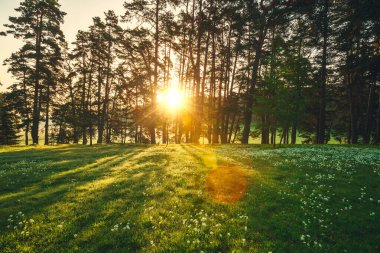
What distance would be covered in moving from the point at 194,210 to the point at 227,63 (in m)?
Result: 35.1

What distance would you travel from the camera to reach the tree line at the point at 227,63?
86.6 feet

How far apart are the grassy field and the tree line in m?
15.0

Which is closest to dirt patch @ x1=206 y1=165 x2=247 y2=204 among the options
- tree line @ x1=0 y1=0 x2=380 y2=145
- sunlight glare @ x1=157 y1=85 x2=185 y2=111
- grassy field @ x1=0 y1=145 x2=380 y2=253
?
grassy field @ x1=0 y1=145 x2=380 y2=253

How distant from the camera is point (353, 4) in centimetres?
2508

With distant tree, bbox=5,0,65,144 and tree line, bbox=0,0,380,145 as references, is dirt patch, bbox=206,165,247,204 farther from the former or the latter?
distant tree, bbox=5,0,65,144

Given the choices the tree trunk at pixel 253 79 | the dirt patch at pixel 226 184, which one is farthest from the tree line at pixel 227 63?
the dirt patch at pixel 226 184

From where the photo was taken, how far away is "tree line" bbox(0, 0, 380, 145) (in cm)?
2639

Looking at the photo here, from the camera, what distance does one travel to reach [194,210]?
876 cm

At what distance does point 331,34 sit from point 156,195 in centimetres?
3528

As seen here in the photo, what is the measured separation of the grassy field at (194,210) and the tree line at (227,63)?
1499 centimetres

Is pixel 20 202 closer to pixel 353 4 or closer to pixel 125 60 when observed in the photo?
pixel 353 4

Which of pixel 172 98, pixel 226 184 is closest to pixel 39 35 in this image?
pixel 172 98

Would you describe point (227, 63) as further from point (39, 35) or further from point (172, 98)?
point (39, 35)

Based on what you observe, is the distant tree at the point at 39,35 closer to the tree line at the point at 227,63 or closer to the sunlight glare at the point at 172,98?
the tree line at the point at 227,63
